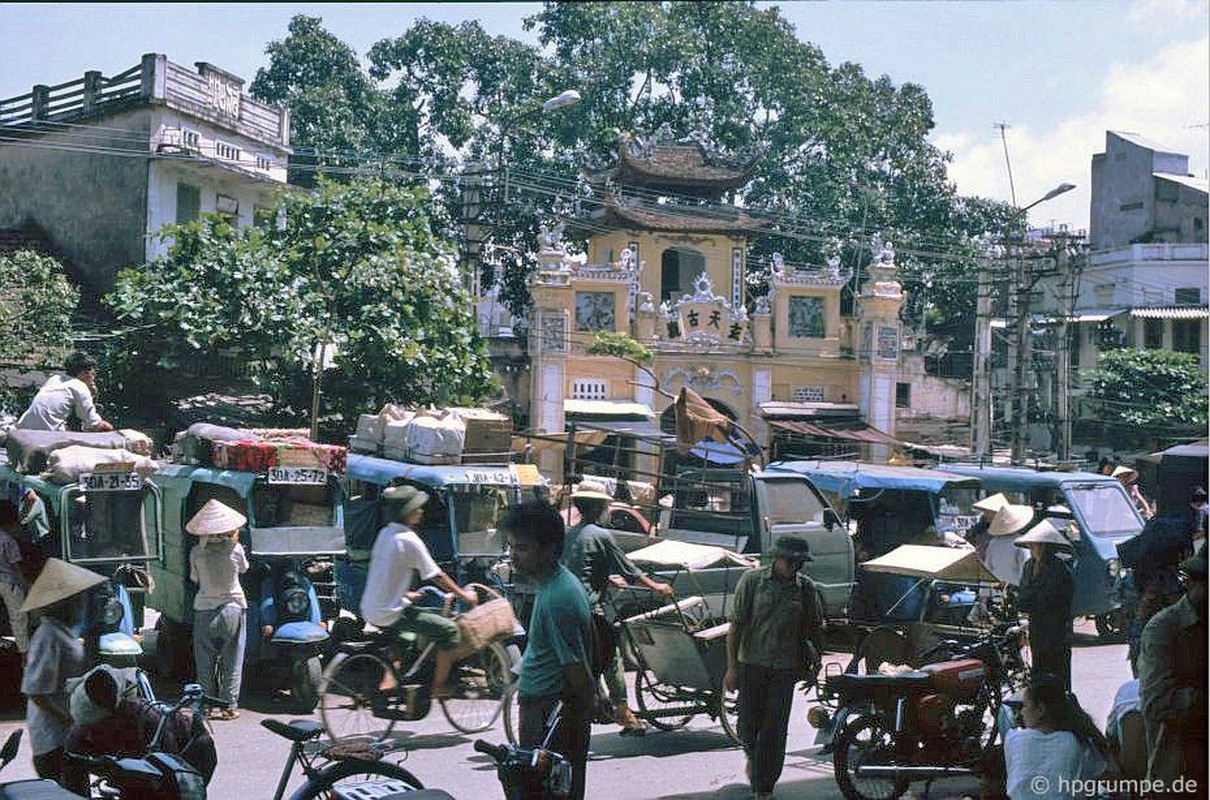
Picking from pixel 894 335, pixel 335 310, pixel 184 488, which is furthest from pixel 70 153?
pixel 894 335

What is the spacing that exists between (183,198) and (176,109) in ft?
4.86

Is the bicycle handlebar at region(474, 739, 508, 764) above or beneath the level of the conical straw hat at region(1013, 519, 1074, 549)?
beneath

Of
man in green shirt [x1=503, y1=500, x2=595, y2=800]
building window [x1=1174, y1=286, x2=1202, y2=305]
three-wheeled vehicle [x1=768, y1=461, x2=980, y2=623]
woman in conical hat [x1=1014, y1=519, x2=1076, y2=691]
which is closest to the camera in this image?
man in green shirt [x1=503, y1=500, x2=595, y2=800]

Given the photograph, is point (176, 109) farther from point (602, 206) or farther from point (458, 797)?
point (458, 797)

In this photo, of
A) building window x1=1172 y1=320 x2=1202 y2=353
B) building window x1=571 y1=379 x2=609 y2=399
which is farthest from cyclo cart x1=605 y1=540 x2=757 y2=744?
building window x1=1172 y1=320 x2=1202 y2=353

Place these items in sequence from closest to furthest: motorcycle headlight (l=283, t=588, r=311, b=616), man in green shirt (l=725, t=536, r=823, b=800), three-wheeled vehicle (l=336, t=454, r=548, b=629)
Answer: man in green shirt (l=725, t=536, r=823, b=800) → motorcycle headlight (l=283, t=588, r=311, b=616) → three-wheeled vehicle (l=336, t=454, r=548, b=629)

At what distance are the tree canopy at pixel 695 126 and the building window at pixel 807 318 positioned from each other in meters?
2.14

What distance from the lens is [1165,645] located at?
17.1 ft

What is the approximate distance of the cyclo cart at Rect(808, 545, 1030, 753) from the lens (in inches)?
315

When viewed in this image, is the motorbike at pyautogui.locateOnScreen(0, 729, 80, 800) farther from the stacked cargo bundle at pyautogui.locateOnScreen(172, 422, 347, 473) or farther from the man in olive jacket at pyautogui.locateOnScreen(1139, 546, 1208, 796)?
the stacked cargo bundle at pyautogui.locateOnScreen(172, 422, 347, 473)

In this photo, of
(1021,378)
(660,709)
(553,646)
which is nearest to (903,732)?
(660,709)

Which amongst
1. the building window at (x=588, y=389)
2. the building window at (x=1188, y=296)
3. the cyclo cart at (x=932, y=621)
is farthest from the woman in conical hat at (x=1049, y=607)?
the building window at (x=1188, y=296)

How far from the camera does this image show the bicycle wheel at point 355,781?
A: 481cm

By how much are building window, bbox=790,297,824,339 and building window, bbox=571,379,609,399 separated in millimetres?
5239
